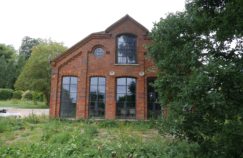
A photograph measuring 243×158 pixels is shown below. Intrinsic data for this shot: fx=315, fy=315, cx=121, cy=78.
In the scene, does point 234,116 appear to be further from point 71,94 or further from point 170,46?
point 71,94

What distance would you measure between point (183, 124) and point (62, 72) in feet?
47.3

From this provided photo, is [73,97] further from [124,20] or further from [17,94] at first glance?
[17,94]

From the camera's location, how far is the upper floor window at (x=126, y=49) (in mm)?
23250

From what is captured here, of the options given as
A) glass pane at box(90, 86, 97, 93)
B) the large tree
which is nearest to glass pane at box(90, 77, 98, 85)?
glass pane at box(90, 86, 97, 93)

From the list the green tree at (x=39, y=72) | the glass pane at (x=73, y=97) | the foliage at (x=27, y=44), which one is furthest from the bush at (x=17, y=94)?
the glass pane at (x=73, y=97)

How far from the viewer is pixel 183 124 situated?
35.7ft

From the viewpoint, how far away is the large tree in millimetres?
9945

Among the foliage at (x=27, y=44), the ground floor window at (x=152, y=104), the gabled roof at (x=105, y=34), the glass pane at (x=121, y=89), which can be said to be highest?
the foliage at (x=27, y=44)

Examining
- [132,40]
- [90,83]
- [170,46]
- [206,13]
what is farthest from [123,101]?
[206,13]

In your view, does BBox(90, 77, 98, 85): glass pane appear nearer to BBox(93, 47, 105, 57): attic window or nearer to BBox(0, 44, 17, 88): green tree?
BBox(93, 47, 105, 57): attic window

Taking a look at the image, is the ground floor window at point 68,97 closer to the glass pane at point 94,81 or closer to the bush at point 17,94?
the glass pane at point 94,81

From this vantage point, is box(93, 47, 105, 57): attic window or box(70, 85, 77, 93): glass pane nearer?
box(70, 85, 77, 93): glass pane

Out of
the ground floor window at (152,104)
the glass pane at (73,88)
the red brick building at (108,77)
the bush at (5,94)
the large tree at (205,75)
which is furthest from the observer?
the bush at (5,94)

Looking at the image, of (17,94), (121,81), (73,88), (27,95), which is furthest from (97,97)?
(17,94)
